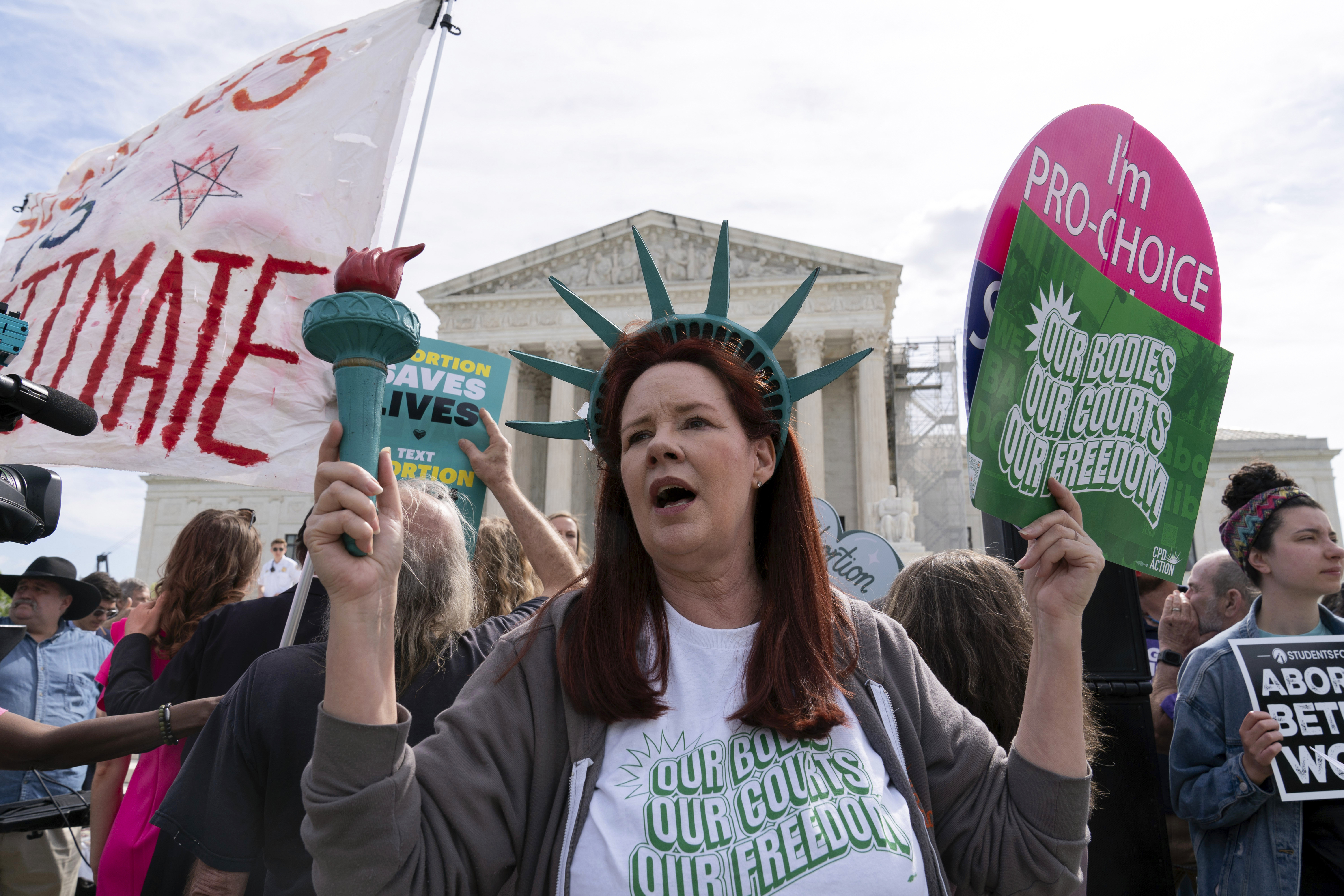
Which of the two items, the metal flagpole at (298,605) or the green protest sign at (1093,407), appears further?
the metal flagpole at (298,605)

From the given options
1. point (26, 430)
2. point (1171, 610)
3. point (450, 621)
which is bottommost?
point (450, 621)

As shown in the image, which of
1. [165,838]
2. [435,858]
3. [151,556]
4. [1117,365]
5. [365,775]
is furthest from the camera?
[151,556]

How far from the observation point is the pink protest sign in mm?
2115

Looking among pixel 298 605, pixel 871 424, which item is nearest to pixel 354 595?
pixel 298 605

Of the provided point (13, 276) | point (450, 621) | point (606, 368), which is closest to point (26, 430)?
point (13, 276)

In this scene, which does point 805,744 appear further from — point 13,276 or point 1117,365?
point 13,276

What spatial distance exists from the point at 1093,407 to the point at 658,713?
4.72 ft

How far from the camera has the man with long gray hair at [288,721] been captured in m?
2.17

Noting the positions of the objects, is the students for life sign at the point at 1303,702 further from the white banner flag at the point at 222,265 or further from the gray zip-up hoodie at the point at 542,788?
the white banner flag at the point at 222,265

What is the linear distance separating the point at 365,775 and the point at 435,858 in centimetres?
21

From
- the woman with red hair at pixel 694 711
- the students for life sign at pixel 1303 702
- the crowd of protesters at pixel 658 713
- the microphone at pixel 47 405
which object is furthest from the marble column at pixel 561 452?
the woman with red hair at pixel 694 711

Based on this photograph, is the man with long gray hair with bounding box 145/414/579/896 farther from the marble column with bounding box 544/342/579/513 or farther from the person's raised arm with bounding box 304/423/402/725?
the marble column with bounding box 544/342/579/513

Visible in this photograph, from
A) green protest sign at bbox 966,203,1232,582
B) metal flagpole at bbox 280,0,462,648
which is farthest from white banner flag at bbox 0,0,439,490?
green protest sign at bbox 966,203,1232,582

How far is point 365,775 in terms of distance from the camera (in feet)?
3.99
